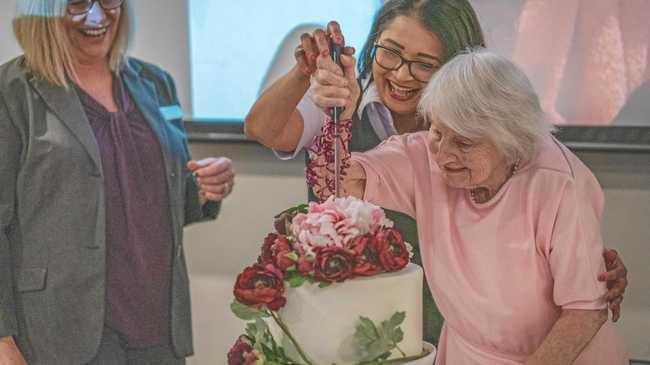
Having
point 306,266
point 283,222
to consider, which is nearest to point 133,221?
point 283,222

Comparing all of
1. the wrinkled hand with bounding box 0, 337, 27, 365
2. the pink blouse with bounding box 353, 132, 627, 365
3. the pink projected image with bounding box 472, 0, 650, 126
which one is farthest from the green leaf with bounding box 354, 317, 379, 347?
the wrinkled hand with bounding box 0, 337, 27, 365

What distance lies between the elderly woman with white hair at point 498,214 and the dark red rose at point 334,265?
0.70 ft

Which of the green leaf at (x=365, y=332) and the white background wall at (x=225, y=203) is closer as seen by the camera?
the green leaf at (x=365, y=332)

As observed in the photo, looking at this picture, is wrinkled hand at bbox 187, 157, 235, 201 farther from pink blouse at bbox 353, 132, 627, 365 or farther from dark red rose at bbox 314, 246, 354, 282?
dark red rose at bbox 314, 246, 354, 282

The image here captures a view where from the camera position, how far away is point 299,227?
135cm

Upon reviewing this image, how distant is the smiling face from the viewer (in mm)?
1489

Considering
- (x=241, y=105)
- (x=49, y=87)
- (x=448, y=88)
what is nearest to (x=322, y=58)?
(x=448, y=88)

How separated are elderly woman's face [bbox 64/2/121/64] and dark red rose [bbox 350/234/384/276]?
2.35ft

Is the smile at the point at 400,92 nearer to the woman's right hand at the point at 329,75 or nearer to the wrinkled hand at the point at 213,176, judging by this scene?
the woman's right hand at the point at 329,75

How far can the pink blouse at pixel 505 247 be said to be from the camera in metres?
1.41

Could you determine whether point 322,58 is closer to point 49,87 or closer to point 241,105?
point 241,105

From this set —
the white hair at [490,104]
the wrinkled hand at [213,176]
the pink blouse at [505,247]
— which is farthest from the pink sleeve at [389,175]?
the wrinkled hand at [213,176]

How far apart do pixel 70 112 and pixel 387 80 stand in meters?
0.60

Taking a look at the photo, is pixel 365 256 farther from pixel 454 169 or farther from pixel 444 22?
pixel 444 22
